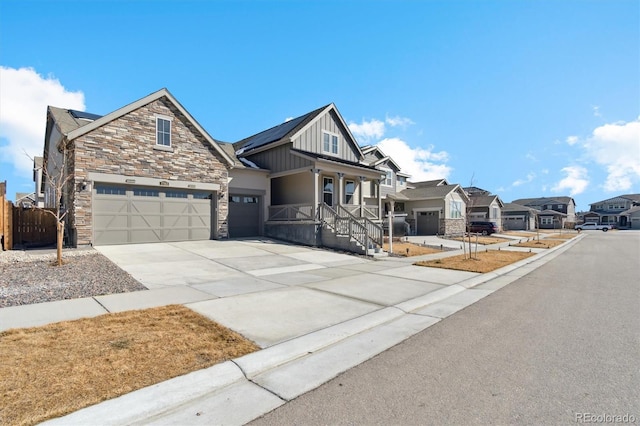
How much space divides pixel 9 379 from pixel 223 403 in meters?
2.21

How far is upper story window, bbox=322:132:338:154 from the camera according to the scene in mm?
21891

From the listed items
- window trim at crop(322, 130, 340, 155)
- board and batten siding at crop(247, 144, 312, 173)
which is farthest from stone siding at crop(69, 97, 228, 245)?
window trim at crop(322, 130, 340, 155)

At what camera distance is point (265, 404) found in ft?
10.2

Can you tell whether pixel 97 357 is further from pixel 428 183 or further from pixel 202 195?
pixel 428 183

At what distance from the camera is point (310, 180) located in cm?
1914

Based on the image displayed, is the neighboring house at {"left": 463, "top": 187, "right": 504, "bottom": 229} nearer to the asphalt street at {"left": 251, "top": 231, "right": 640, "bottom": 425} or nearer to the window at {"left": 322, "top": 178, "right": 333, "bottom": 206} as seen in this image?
the window at {"left": 322, "top": 178, "right": 333, "bottom": 206}

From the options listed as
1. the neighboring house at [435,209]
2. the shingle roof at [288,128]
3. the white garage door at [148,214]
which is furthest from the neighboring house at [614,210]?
the white garage door at [148,214]

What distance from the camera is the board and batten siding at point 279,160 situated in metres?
18.5

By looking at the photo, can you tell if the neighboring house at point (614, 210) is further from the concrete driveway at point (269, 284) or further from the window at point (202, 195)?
the window at point (202, 195)

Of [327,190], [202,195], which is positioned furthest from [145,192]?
[327,190]

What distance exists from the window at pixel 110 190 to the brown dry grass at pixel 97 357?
10.6 m

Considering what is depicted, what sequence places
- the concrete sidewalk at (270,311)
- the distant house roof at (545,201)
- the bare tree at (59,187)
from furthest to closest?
the distant house roof at (545,201)
the bare tree at (59,187)
the concrete sidewalk at (270,311)

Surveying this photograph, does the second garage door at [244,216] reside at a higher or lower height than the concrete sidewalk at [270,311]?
higher

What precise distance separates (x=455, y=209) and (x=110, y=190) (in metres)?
31.2
